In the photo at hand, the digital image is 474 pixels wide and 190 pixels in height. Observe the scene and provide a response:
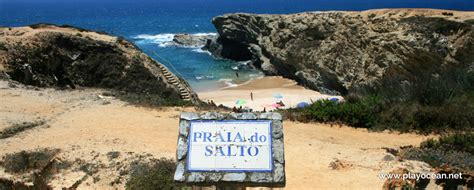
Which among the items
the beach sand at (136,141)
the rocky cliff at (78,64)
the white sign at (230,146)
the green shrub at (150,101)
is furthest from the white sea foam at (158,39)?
the white sign at (230,146)

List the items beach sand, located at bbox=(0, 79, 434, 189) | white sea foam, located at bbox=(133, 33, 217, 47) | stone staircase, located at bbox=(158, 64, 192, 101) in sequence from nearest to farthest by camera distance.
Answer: beach sand, located at bbox=(0, 79, 434, 189)
stone staircase, located at bbox=(158, 64, 192, 101)
white sea foam, located at bbox=(133, 33, 217, 47)

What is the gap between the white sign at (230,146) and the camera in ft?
20.1

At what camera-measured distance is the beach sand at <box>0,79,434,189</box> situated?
10875 millimetres

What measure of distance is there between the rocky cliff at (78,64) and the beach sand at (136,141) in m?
3.48

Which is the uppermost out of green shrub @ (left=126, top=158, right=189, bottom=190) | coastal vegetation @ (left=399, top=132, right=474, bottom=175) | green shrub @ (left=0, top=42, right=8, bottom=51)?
green shrub @ (left=0, top=42, right=8, bottom=51)

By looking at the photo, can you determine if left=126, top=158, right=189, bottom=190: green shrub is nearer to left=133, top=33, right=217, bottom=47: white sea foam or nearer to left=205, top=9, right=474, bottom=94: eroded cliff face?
left=205, top=9, right=474, bottom=94: eroded cliff face

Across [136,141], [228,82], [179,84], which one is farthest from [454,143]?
[228,82]

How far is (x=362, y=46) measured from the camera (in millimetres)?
33406

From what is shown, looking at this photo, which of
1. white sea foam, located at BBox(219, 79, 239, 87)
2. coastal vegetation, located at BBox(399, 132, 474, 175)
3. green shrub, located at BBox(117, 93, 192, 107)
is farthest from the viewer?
white sea foam, located at BBox(219, 79, 239, 87)

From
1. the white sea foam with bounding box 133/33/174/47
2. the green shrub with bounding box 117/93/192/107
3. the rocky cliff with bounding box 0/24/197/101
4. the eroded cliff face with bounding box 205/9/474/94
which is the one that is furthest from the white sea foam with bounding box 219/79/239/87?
the white sea foam with bounding box 133/33/174/47

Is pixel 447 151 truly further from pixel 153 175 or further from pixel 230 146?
pixel 230 146

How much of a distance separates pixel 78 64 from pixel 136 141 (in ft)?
37.1

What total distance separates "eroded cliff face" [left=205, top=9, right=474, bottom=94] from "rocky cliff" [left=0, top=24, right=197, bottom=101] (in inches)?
542

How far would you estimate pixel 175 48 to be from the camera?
62562 millimetres
